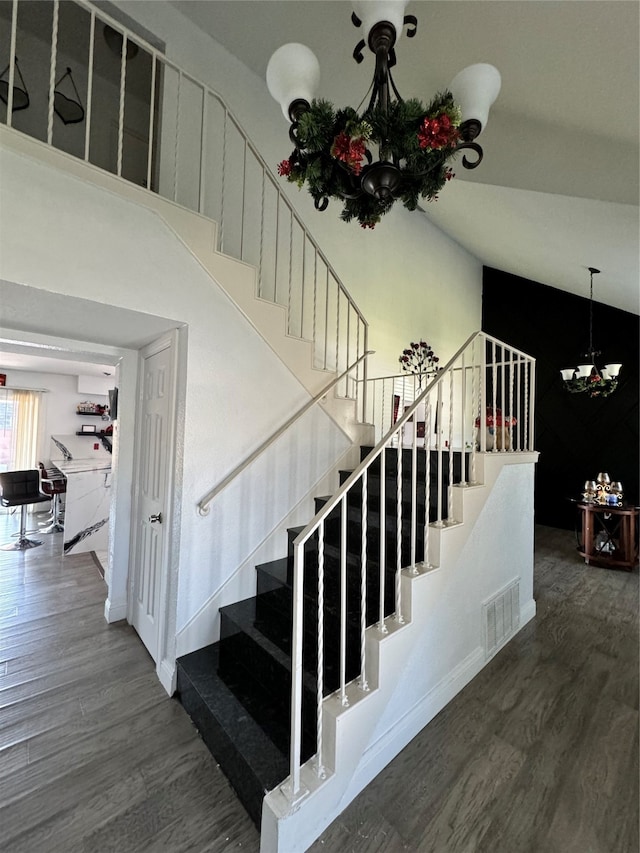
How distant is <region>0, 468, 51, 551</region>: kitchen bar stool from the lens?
4.42m

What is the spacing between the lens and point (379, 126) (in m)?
1.23

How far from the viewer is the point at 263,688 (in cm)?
183

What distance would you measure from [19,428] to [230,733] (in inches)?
265

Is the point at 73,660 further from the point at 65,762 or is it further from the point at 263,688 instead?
the point at 263,688

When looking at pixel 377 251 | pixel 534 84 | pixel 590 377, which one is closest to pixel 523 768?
pixel 534 84

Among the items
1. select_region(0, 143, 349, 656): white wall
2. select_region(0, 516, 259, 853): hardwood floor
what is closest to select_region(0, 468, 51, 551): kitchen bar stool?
select_region(0, 516, 259, 853): hardwood floor

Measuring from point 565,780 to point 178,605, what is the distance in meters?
2.09

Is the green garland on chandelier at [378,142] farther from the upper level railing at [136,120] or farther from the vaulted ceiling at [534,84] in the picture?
the upper level railing at [136,120]

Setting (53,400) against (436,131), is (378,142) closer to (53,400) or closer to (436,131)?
(436,131)

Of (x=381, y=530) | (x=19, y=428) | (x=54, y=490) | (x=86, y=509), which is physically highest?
(x=19, y=428)

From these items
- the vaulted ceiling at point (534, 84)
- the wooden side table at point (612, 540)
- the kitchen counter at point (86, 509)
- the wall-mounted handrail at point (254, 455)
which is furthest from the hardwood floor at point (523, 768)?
the kitchen counter at point (86, 509)

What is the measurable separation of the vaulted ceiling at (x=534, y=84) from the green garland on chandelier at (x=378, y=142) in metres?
0.95

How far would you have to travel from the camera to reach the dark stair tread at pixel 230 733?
55.7 inches

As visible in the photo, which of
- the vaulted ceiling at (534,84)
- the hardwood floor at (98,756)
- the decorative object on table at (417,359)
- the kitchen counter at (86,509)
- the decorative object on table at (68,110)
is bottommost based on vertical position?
the hardwood floor at (98,756)
